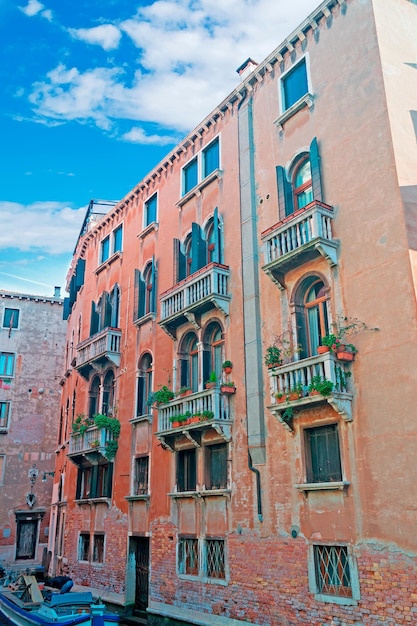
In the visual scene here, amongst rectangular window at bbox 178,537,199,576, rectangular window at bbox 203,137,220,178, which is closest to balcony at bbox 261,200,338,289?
rectangular window at bbox 203,137,220,178

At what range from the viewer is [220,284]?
15.6 metres

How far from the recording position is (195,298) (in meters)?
16.2

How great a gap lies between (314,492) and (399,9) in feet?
36.7

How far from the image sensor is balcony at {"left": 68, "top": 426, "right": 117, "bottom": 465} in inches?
786

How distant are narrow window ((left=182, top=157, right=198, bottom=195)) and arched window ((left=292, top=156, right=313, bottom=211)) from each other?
5.05m

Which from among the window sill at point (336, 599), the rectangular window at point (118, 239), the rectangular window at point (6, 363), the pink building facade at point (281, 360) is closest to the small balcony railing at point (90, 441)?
the pink building facade at point (281, 360)

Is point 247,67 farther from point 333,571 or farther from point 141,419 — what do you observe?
point 333,571

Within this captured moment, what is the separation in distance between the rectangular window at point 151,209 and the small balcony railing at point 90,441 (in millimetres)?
7736

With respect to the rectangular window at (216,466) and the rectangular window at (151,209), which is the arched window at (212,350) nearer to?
the rectangular window at (216,466)

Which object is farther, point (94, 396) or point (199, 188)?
point (94, 396)

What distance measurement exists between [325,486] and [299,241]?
522 centimetres

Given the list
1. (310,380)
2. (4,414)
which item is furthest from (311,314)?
(4,414)

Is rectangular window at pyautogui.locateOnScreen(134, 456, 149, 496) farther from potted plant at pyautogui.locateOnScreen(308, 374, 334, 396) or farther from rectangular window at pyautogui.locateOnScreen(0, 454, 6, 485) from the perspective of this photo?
rectangular window at pyautogui.locateOnScreen(0, 454, 6, 485)

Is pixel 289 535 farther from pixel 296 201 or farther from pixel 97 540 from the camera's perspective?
pixel 97 540
